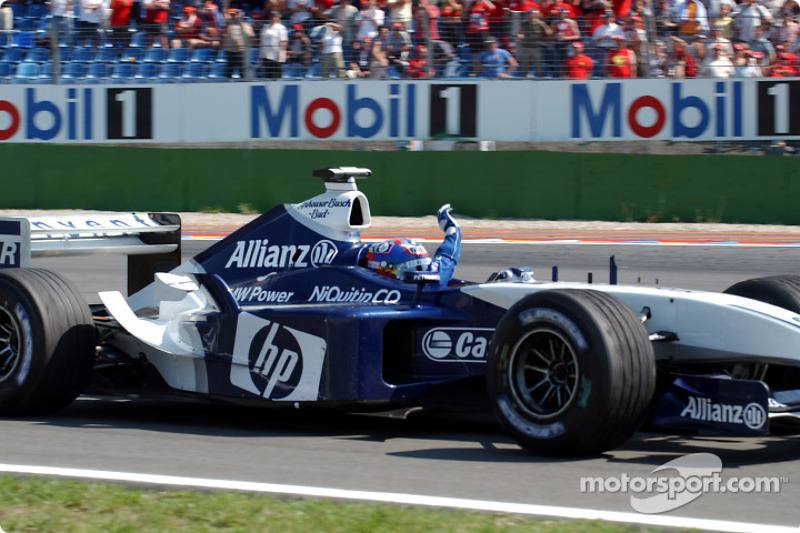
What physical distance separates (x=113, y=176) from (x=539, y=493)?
15966mm

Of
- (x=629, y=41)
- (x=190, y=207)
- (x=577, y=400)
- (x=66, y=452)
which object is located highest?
(x=629, y=41)

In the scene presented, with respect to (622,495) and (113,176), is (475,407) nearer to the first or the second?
(622,495)

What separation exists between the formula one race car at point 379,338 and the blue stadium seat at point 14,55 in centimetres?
1405

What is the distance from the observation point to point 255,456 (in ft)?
18.2

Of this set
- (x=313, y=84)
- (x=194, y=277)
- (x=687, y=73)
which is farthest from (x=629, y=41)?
(x=194, y=277)

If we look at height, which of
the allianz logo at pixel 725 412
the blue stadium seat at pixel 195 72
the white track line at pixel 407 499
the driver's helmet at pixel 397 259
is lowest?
the white track line at pixel 407 499

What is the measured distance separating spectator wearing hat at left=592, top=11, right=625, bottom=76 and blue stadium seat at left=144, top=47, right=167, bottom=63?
7.45m

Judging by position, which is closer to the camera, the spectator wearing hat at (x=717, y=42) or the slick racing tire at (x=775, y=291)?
the slick racing tire at (x=775, y=291)

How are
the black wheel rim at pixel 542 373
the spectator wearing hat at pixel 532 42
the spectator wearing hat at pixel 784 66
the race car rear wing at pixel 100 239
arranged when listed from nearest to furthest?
the black wheel rim at pixel 542 373, the race car rear wing at pixel 100 239, the spectator wearing hat at pixel 532 42, the spectator wearing hat at pixel 784 66

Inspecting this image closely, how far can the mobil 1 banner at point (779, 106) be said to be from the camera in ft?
60.6

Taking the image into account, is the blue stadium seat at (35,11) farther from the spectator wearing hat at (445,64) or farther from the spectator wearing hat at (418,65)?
the spectator wearing hat at (445,64)

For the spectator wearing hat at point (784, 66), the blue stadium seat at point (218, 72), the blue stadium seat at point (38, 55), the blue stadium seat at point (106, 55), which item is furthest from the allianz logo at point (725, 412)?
the blue stadium seat at point (38, 55)

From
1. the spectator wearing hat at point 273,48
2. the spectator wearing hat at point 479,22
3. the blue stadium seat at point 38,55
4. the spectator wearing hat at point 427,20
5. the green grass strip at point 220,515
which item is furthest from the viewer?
the blue stadium seat at point 38,55

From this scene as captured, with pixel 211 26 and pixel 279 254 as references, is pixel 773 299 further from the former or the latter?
pixel 211 26
